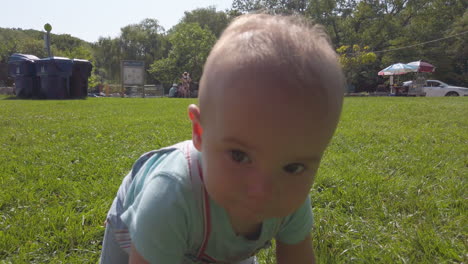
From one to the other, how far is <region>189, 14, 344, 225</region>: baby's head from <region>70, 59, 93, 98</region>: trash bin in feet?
51.6

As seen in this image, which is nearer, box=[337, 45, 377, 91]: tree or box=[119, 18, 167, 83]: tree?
box=[337, 45, 377, 91]: tree

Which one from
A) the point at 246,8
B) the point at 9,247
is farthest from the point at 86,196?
the point at 246,8

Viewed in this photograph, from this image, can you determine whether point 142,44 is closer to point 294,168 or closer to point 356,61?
point 356,61

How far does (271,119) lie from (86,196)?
6.54 feet

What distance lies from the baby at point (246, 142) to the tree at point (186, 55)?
3791 cm

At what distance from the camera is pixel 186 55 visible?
39.5 metres

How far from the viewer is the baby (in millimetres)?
931

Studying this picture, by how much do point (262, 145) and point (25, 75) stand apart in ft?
55.8

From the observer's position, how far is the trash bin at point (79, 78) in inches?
599

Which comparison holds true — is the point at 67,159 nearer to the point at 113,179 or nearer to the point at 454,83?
the point at 113,179

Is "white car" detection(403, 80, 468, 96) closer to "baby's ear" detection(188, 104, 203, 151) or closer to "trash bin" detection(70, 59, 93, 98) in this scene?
"trash bin" detection(70, 59, 93, 98)

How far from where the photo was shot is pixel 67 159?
11.4 ft

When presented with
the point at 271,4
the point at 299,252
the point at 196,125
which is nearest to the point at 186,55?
the point at 271,4

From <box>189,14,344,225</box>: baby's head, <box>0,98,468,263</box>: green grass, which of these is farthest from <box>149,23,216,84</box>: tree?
<box>189,14,344,225</box>: baby's head
